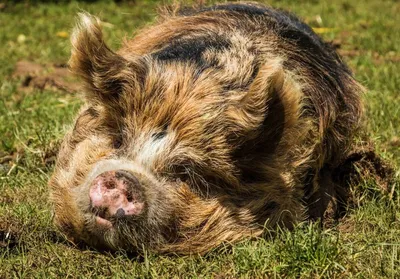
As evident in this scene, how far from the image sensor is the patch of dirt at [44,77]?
335 inches

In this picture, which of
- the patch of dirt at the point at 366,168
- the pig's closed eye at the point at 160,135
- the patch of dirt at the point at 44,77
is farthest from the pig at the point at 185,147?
the patch of dirt at the point at 44,77

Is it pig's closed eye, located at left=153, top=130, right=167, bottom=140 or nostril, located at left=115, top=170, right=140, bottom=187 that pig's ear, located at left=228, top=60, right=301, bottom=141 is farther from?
nostril, located at left=115, top=170, right=140, bottom=187

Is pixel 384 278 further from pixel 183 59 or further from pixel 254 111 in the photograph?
pixel 183 59

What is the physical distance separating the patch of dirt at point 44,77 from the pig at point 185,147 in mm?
3210

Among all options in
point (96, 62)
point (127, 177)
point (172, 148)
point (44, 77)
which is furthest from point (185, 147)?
point (44, 77)

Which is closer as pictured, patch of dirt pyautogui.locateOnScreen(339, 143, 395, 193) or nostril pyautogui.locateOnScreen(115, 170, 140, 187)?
nostril pyautogui.locateOnScreen(115, 170, 140, 187)

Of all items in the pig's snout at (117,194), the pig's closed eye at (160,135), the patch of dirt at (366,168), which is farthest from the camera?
the patch of dirt at (366,168)

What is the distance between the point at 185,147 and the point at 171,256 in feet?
2.03

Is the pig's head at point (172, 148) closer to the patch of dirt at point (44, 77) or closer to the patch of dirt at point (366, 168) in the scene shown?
the patch of dirt at point (366, 168)

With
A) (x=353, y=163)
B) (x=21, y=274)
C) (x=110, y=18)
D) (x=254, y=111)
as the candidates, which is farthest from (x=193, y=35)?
(x=110, y=18)

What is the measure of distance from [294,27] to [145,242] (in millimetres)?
2210

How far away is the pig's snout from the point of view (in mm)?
4395

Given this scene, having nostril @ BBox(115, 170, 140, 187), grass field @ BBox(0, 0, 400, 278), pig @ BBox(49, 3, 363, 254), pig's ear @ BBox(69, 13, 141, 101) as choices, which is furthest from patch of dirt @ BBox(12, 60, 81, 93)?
nostril @ BBox(115, 170, 140, 187)

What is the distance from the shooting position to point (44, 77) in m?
8.74
